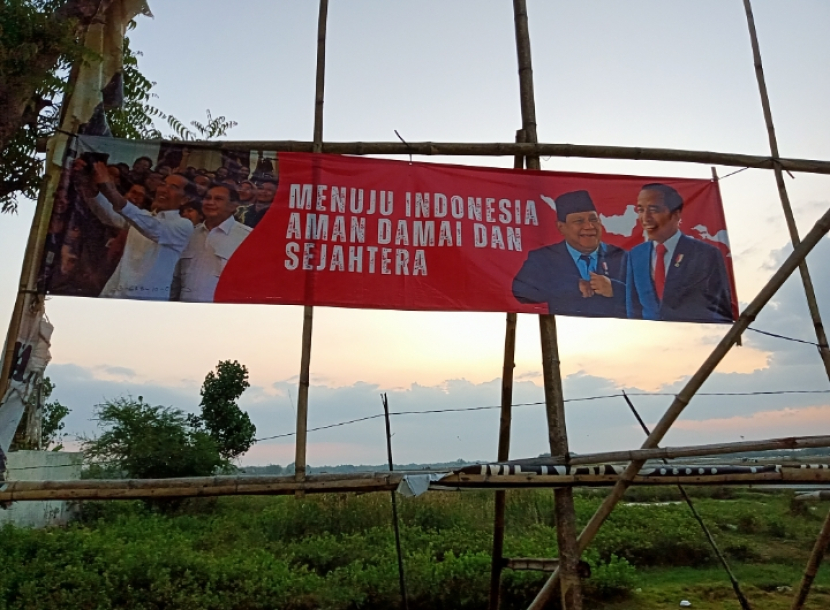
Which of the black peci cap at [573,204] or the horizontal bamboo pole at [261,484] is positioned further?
the black peci cap at [573,204]

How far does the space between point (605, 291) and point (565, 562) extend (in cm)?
169

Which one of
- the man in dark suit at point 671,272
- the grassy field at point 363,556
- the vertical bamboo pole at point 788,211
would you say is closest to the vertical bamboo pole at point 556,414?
the man in dark suit at point 671,272

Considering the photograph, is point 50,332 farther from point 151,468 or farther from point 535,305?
point 151,468

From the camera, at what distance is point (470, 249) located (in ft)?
13.1

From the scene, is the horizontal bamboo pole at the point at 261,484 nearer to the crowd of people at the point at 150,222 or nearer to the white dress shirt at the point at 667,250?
the crowd of people at the point at 150,222

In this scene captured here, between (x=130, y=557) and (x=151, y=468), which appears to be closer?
(x=130, y=557)

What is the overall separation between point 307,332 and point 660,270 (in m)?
2.38

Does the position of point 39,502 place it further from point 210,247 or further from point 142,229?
point 210,247

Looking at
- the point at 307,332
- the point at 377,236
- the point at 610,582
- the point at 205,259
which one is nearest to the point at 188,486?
the point at 307,332

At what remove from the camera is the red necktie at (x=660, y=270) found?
13.7 feet

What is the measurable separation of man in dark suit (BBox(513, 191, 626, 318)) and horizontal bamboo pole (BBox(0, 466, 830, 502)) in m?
1.06

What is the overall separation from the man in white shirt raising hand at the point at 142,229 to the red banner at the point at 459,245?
1.17 ft

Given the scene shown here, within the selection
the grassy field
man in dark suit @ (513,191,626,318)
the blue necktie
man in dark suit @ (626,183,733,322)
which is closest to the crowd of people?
man in dark suit @ (513,191,626,318)

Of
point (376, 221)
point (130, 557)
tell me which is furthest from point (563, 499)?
point (130, 557)
